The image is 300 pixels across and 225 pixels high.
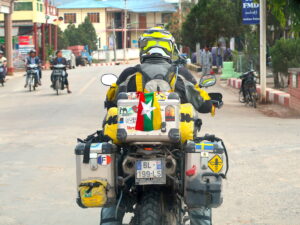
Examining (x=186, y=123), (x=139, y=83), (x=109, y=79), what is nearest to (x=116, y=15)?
(x=109, y=79)

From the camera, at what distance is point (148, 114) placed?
15.5 feet

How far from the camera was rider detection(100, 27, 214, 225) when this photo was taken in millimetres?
5371

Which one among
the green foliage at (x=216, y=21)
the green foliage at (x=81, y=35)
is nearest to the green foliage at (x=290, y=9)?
the green foliage at (x=216, y=21)

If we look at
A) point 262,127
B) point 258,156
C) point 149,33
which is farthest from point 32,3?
point 149,33

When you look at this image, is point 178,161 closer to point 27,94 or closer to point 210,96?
point 210,96

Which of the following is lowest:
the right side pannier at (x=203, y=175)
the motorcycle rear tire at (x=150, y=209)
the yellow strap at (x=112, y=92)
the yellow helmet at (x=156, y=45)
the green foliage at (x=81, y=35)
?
the motorcycle rear tire at (x=150, y=209)

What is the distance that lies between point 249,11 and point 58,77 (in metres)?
7.04

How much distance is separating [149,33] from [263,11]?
15.2 meters

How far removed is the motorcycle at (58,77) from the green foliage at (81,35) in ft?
197

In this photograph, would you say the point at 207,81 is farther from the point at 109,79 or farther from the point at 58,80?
the point at 58,80

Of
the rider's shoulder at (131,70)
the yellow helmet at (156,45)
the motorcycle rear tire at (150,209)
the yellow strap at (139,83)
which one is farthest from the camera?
the yellow helmet at (156,45)

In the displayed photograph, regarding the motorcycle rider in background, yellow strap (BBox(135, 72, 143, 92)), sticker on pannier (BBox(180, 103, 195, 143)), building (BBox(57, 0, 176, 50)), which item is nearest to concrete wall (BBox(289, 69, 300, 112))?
the motorcycle rider in background

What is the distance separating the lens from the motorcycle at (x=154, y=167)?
4.75 metres

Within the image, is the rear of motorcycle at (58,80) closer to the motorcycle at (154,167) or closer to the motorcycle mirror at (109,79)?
the motorcycle mirror at (109,79)
